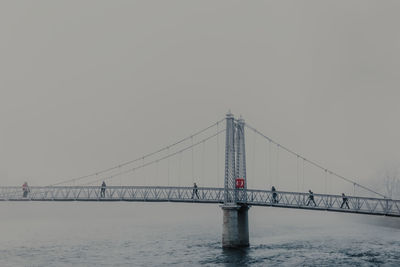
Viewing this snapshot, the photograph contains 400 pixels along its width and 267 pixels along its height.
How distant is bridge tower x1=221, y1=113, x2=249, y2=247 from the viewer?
161 feet

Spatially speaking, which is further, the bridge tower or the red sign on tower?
the red sign on tower

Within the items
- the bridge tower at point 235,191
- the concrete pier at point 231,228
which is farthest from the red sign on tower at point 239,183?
the concrete pier at point 231,228

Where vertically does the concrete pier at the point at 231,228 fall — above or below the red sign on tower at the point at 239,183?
below

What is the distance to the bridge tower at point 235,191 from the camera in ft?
161

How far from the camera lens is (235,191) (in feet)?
166

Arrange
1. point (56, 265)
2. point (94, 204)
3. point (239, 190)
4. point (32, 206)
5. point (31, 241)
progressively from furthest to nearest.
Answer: point (94, 204), point (32, 206), point (31, 241), point (239, 190), point (56, 265)

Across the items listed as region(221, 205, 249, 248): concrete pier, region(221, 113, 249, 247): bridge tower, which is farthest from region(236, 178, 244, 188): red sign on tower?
region(221, 205, 249, 248): concrete pier

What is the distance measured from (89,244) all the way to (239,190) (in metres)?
22.0

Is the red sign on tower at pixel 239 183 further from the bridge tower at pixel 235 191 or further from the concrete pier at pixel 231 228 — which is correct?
the concrete pier at pixel 231 228

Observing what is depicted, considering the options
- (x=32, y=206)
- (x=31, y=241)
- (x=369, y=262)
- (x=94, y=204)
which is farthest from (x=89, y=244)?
(x=94, y=204)

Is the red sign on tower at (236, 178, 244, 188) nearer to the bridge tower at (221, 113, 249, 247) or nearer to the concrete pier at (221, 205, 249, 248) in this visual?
the bridge tower at (221, 113, 249, 247)

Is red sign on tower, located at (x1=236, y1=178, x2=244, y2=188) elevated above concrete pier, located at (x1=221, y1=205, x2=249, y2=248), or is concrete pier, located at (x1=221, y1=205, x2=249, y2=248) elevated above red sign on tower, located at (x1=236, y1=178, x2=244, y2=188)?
red sign on tower, located at (x1=236, y1=178, x2=244, y2=188)

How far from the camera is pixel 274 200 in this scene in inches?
2005

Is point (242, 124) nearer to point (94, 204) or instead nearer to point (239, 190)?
point (239, 190)
